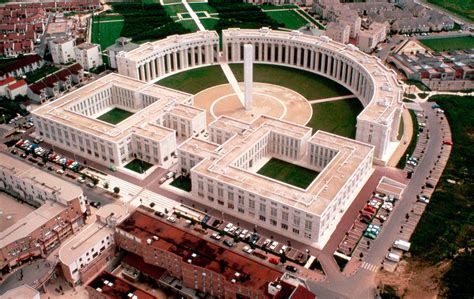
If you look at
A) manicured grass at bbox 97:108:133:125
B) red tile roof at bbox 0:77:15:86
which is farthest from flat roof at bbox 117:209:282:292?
red tile roof at bbox 0:77:15:86

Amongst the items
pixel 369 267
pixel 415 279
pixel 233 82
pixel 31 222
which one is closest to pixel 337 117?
pixel 233 82

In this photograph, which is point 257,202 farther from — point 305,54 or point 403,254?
point 305,54

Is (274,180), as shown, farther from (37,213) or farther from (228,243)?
(37,213)

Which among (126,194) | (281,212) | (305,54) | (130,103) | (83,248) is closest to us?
(83,248)

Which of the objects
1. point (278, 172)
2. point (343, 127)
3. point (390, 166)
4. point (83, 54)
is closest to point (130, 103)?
point (83, 54)

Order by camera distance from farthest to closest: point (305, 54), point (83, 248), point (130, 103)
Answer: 1. point (305, 54)
2. point (130, 103)
3. point (83, 248)

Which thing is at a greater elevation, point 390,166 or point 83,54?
point 83,54

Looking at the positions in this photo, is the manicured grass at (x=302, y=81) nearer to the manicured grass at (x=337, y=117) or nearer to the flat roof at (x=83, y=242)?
the manicured grass at (x=337, y=117)
